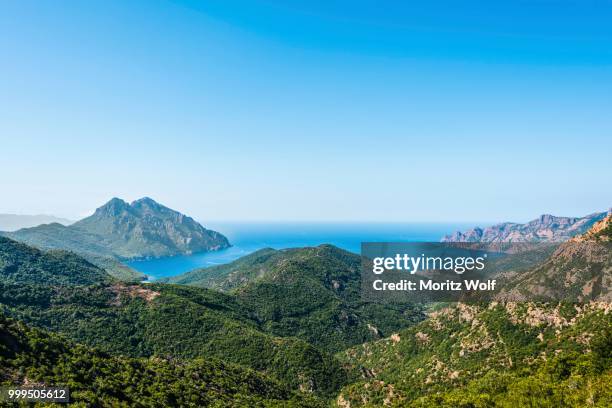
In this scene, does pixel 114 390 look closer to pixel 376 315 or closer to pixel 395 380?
pixel 395 380

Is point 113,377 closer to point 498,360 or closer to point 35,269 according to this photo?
point 498,360

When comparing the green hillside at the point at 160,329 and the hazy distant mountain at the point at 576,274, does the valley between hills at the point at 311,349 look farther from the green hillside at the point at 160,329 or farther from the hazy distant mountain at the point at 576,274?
the green hillside at the point at 160,329

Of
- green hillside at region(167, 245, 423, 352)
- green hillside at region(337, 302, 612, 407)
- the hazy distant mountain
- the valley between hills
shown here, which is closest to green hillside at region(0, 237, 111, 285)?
the valley between hills

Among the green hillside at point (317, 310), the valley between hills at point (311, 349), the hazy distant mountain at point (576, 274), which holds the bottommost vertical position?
the green hillside at point (317, 310)

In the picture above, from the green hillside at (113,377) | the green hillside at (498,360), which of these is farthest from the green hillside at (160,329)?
the green hillside at (113,377)

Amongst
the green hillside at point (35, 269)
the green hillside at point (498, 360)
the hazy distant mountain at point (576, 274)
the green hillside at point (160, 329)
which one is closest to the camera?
the green hillside at point (498, 360)

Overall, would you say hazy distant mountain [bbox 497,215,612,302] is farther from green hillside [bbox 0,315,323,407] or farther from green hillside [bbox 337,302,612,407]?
green hillside [bbox 0,315,323,407]

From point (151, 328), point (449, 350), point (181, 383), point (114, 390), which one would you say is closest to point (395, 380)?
point (449, 350)

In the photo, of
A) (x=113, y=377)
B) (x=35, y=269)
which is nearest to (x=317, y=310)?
(x=113, y=377)

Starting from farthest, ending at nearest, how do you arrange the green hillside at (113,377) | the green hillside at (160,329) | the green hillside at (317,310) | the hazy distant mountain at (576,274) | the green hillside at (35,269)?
the green hillside at (35,269)
the green hillside at (317,310)
the green hillside at (160,329)
the hazy distant mountain at (576,274)
the green hillside at (113,377)
